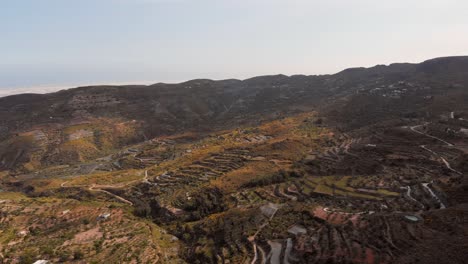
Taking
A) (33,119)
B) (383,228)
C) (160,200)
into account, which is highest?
(33,119)

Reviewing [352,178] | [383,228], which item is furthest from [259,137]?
[383,228]

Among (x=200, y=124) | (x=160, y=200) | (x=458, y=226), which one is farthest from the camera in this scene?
(x=200, y=124)

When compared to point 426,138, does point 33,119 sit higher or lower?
higher

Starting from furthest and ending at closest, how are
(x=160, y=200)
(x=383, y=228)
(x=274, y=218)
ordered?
(x=160, y=200), (x=274, y=218), (x=383, y=228)

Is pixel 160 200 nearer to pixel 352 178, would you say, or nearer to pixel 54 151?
pixel 352 178

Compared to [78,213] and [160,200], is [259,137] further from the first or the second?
[78,213]

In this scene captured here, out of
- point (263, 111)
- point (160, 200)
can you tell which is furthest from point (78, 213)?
point (263, 111)

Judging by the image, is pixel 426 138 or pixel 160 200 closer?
pixel 160 200
